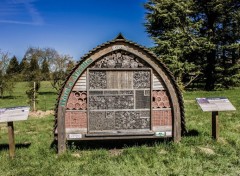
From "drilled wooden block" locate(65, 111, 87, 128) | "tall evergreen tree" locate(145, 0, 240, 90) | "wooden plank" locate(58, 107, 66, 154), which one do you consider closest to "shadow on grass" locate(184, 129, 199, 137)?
"drilled wooden block" locate(65, 111, 87, 128)

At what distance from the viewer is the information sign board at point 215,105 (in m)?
9.77

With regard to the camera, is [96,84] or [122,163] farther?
[96,84]

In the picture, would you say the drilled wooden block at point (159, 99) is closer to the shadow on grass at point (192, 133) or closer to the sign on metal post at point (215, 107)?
the sign on metal post at point (215, 107)

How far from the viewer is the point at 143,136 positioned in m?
9.22

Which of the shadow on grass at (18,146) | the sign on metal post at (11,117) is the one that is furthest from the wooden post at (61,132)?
the shadow on grass at (18,146)

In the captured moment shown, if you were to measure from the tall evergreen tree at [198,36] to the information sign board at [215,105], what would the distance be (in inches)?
776

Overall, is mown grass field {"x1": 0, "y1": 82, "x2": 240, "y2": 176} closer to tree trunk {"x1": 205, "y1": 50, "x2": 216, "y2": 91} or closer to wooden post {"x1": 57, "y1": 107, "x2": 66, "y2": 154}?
wooden post {"x1": 57, "y1": 107, "x2": 66, "y2": 154}

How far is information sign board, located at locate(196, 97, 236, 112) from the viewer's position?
9770 millimetres

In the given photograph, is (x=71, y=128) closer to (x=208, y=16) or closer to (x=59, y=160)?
(x=59, y=160)

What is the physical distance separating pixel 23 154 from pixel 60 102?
6.52 ft

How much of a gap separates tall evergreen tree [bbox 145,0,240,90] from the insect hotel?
20724 millimetres

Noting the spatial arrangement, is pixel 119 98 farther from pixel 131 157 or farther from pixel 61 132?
pixel 61 132

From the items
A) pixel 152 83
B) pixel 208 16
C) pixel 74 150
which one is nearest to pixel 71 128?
pixel 74 150

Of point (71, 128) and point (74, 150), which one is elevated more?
point (71, 128)
